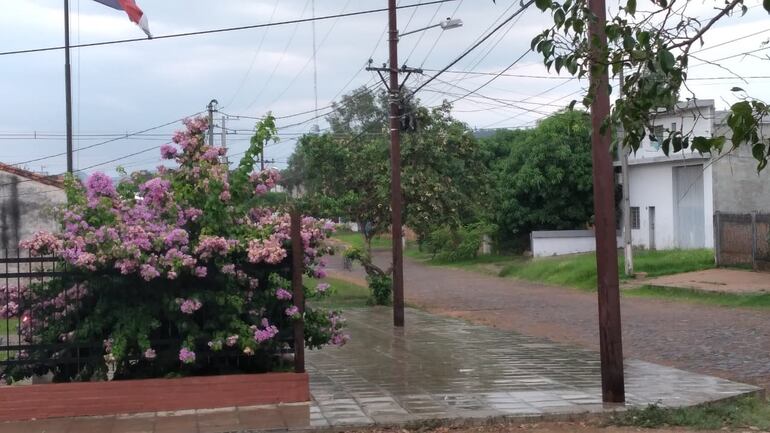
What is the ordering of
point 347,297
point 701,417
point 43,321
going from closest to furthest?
point 701,417 → point 43,321 → point 347,297

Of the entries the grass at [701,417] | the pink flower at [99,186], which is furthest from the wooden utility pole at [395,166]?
the grass at [701,417]

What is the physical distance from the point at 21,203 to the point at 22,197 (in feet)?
0.74

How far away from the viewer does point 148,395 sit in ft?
31.2

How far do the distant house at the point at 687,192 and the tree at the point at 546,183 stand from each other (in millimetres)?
2754

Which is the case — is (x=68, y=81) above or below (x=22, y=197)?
above

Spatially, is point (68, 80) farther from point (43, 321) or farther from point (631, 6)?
point (631, 6)

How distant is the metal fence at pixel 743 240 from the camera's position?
27656 mm

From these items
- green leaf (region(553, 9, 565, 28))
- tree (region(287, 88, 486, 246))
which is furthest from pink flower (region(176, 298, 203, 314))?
tree (region(287, 88, 486, 246))

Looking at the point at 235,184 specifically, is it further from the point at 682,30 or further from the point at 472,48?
the point at 472,48

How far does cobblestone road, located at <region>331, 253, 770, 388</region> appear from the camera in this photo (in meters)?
13.7

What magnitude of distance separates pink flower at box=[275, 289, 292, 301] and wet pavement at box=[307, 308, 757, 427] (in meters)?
1.22

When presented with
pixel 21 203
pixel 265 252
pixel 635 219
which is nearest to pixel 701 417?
pixel 265 252

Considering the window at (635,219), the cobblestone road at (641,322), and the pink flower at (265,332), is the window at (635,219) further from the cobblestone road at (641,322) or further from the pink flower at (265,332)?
the pink flower at (265,332)

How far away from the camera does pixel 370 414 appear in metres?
9.32
